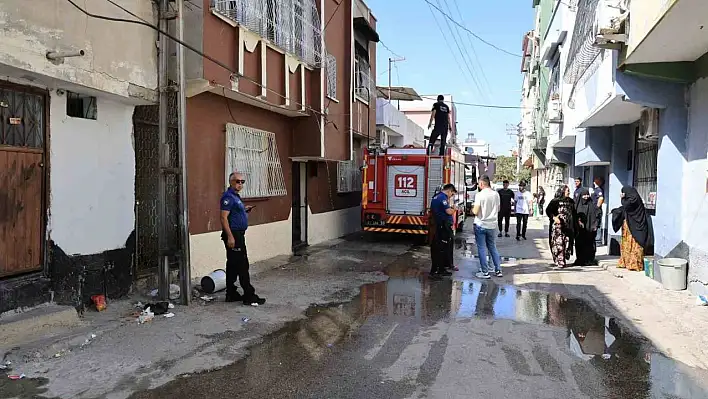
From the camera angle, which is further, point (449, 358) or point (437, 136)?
point (437, 136)

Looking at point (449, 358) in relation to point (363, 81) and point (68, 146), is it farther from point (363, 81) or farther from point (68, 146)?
point (363, 81)

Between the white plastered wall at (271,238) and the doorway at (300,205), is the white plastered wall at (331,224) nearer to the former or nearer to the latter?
the white plastered wall at (271,238)

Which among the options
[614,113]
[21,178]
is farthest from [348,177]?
[21,178]

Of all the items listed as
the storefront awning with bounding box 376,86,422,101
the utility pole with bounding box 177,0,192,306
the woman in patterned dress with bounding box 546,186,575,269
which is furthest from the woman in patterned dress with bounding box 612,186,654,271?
the storefront awning with bounding box 376,86,422,101

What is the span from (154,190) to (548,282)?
22.3 ft

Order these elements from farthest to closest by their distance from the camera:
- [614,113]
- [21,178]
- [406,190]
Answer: [406,190] < [614,113] < [21,178]

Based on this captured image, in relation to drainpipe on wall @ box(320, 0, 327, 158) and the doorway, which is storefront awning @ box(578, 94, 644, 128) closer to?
drainpipe on wall @ box(320, 0, 327, 158)

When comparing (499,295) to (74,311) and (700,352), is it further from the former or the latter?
(74,311)

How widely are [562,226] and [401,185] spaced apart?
4755 mm

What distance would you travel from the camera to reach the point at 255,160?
435 inches

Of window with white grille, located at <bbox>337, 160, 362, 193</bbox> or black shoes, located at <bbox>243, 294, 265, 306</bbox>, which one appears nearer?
black shoes, located at <bbox>243, 294, 265, 306</bbox>

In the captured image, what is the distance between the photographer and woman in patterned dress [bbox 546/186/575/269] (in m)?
11.1

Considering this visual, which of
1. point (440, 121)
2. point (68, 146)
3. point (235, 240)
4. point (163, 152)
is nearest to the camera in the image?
point (68, 146)

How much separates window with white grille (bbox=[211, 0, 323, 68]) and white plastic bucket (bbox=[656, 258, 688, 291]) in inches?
298
